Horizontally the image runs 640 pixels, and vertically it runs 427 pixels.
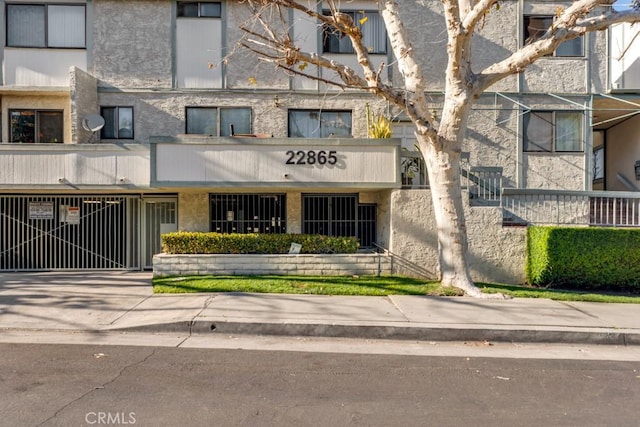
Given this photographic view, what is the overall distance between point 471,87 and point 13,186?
437 inches

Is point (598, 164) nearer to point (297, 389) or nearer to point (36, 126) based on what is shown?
point (297, 389)

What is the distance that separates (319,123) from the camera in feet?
45.1

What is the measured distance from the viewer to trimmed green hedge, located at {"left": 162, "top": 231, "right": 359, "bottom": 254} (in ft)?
36.5

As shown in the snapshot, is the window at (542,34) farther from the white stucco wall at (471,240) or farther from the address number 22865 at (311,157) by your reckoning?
the address number 22865 at (311,157)

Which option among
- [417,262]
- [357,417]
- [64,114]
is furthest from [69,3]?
[357,417]

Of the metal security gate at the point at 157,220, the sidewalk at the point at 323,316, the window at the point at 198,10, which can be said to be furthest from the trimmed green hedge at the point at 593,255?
the window at the point at 198,10

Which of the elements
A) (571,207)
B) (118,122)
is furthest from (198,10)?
(571,207)

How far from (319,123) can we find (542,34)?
7244 millimetres

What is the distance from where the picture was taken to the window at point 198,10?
13.4 metres

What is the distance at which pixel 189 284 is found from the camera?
9.93 meters

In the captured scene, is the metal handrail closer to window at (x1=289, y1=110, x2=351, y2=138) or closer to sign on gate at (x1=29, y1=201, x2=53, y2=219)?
window at (x1=289, y1=110, x2=351, y2=138)

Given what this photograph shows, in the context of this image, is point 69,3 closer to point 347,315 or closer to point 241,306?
point 241,306

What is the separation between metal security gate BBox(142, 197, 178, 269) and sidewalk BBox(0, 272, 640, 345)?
10.8 feet

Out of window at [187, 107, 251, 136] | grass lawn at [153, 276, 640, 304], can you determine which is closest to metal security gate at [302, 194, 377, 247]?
grass lawn at [153, 276, 640, 304]
